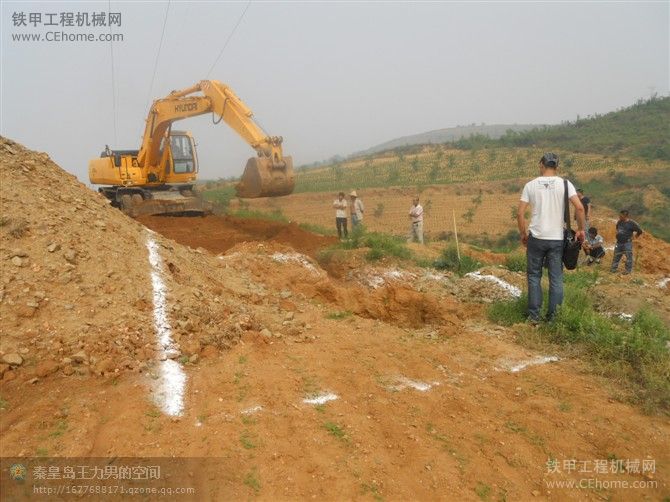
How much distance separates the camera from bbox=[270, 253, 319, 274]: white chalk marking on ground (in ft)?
26.9

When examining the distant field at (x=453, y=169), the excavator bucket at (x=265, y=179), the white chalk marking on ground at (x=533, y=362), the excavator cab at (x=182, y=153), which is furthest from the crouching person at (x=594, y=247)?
the distant field at (x=453, y=169)

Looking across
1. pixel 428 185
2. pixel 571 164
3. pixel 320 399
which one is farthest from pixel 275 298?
pixel 571 164

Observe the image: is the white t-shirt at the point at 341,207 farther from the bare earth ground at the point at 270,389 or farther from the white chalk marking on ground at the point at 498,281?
the bare earth ground at the point at 270,389

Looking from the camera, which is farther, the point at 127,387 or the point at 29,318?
the point at 29,318

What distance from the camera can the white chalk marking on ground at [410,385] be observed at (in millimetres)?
4215

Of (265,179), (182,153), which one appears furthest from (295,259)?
(182,153)

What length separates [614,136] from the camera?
35500 mm

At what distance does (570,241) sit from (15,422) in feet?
16.8

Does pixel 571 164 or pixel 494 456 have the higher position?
A: pixel 571 164

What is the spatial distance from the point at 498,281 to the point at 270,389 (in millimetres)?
4576

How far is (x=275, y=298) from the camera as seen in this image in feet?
20.5

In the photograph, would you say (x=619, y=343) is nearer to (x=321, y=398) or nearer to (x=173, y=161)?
(x=321, y=398)

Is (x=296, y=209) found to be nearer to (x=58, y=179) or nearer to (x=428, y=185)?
(x=428, y=185)

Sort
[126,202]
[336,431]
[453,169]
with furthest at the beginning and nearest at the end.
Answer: [453,169] → [126,202] → [336,431]
